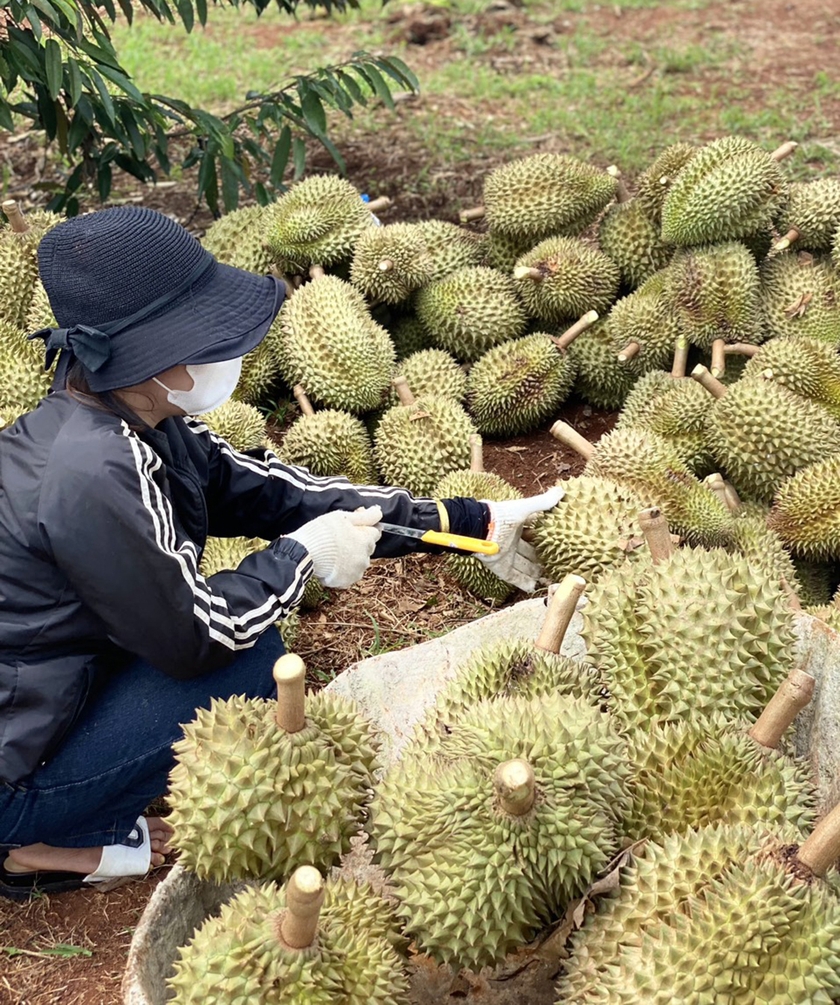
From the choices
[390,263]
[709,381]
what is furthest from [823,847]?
[390,263]

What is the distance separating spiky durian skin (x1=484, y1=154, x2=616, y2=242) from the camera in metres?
4.98

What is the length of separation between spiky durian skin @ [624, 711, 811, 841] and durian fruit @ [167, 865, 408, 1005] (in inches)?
24.7

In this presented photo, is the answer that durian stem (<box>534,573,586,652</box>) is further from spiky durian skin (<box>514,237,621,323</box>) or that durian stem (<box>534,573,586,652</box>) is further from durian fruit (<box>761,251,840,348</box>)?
spiky durian skin (<box>514,237,621,323</box>)

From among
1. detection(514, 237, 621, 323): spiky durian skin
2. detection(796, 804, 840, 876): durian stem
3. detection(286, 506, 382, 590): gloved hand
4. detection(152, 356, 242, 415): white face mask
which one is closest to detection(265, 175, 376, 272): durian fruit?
detection(514, 237, 621, 323): spiky durian skin

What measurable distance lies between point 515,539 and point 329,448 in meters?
1.04

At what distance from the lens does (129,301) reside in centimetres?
251

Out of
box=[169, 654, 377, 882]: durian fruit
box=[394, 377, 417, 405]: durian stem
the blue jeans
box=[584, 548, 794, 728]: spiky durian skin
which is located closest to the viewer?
box=[169, 654, 377, 882]: durian fruit

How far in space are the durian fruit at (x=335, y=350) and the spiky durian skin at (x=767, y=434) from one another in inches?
62.0

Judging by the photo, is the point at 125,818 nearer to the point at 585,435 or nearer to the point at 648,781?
the point at 648,781

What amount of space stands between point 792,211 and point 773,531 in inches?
67.4

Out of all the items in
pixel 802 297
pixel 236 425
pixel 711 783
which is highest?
pixel 802 297

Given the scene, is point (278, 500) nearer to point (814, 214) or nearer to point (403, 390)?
point (403, 390)

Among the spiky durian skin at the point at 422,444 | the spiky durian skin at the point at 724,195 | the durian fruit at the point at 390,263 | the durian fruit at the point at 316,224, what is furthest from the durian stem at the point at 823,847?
the durian fruit at the point at 316,224

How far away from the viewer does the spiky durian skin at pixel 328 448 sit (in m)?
4.41
